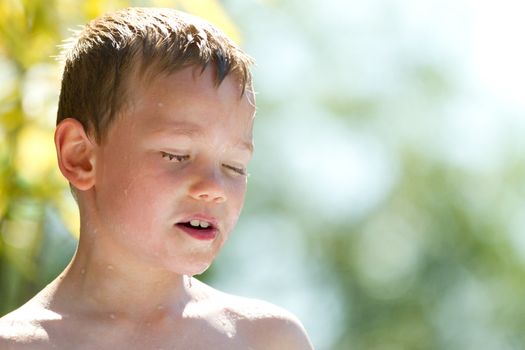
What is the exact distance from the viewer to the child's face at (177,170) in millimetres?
1933

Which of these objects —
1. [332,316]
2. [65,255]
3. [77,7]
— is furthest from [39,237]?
[332,316]

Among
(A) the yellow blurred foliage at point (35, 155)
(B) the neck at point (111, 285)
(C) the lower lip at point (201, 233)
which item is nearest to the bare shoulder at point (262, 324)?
(B) the neck at point (111, 285)

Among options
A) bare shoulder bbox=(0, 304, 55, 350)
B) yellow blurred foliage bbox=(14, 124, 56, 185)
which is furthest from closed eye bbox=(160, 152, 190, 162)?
yellow blurred foliage bbox=(14, 124, 56, 185)

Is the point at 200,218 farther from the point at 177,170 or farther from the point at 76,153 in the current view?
the point at 76,153

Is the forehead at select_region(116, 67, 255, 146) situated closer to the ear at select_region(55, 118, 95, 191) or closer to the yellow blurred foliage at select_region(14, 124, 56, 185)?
the ear at select_region(55, 118, 95, 191)

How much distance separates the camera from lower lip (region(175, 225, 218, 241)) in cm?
194

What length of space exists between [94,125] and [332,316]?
32.3ft

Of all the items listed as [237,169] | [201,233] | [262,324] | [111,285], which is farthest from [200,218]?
[262,324]

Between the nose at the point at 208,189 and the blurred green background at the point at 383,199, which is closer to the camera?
the nose at the point at 208,189

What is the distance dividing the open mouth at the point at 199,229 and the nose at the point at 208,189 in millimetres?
49

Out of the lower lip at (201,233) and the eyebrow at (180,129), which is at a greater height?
the eyebrow at (180,129)

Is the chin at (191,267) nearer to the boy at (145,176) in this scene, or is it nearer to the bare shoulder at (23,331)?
the boy at (145,176)

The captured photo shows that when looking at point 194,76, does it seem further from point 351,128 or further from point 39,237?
point 351,128

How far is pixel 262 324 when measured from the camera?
223cm
